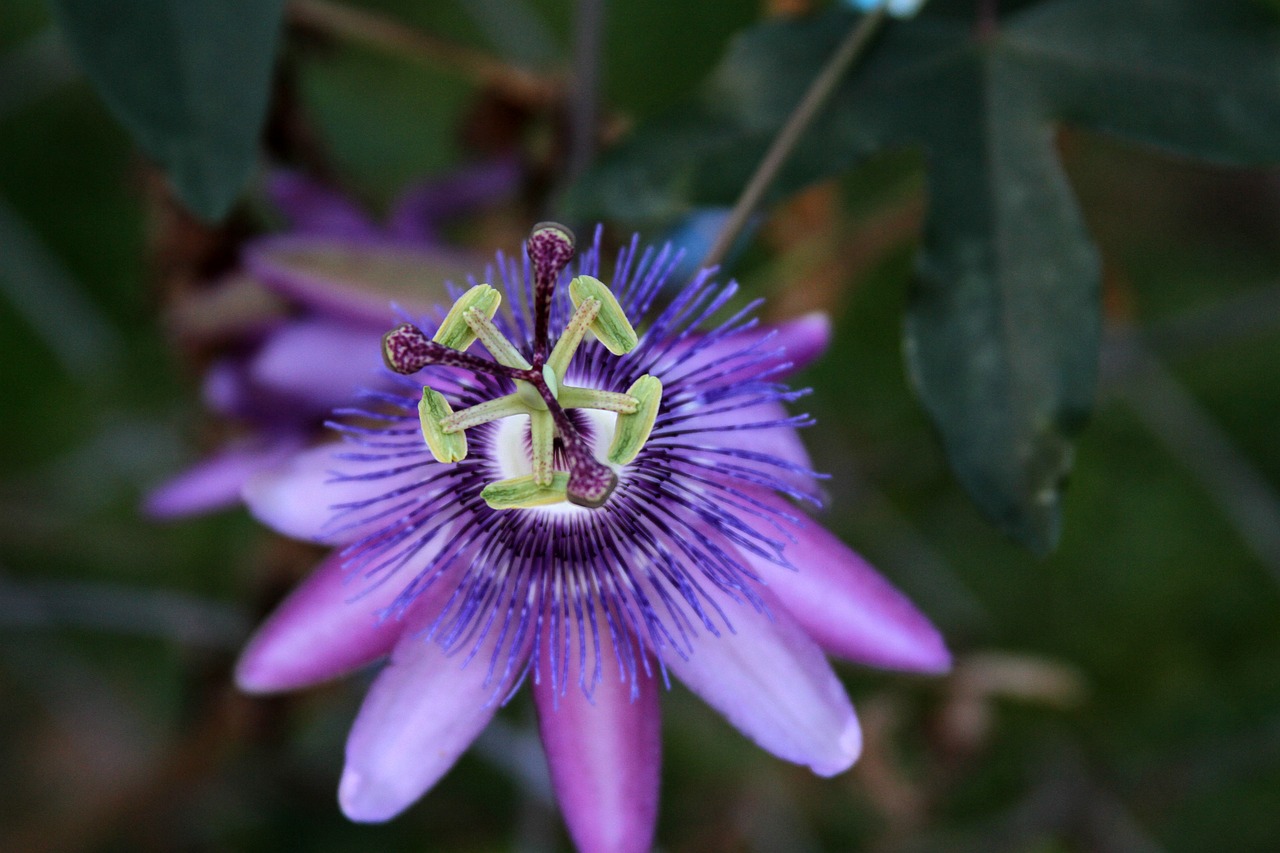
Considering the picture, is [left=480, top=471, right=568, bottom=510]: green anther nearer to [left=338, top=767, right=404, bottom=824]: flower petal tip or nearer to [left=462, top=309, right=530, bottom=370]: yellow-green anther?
[left=462, top=309, right=530, bottom=370]: yellow-green anther

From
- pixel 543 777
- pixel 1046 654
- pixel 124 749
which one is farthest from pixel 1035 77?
pixel 124 749

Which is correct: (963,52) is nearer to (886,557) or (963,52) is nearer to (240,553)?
(886,557)

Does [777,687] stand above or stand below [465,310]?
below

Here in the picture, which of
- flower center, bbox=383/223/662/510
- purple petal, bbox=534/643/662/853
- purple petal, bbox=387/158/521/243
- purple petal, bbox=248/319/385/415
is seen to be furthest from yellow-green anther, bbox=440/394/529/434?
purple petal, bbox=387/158/521/243

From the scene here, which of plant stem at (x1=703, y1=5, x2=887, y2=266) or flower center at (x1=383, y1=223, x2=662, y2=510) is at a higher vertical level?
plant stem at (x1=703, y1=5, x2=887, y2=266)

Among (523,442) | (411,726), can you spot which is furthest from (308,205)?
(411,726)

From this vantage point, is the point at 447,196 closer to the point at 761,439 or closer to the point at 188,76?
the point at 188,76
